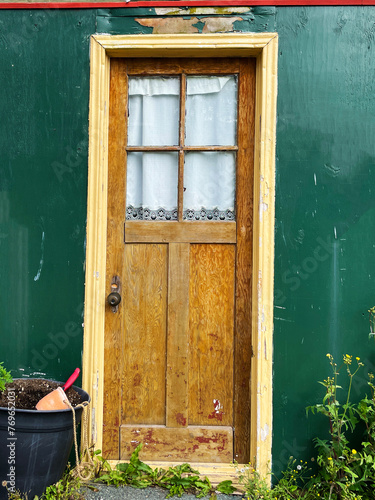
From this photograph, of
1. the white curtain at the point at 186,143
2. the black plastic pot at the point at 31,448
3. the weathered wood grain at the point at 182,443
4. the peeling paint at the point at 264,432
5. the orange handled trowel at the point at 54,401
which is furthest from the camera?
the white curtain at the point at 186,143

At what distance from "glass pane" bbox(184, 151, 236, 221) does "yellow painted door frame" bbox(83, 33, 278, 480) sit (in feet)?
0.59

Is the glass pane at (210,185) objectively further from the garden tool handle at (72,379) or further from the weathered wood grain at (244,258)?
the garden tool handle at (72,379)

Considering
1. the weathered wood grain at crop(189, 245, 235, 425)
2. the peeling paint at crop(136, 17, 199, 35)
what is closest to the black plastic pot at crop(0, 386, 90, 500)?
the weathered wood grain at crop(189, 245, 235, 425)

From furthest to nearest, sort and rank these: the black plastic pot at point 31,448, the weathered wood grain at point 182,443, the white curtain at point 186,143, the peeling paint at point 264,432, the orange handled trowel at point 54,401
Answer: the white curtain at point 186,143 → the weathered wood grain at point 182,443 → the peeling paint at point 264,432 → the orange handled trowel at point 54,401 → the black plastic pot at point 31,448

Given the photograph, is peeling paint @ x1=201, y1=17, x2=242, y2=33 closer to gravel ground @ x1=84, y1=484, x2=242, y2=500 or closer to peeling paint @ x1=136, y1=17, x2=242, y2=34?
peeling paint @ x1=136, y1=17, x2=242, y2=34

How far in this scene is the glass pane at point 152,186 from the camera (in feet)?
9.55

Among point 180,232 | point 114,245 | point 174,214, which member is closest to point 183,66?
point 174,214

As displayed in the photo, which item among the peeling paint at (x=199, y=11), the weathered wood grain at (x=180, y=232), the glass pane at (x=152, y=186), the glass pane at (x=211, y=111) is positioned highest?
the peeling paint at (x=199, y=11)

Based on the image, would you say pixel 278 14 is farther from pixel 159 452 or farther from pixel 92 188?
pixel 159 452

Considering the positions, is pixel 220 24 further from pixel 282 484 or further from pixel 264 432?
pixel 282 484

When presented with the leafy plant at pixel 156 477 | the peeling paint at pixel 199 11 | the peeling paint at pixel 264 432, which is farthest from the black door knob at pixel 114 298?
the peeling paint at pixel 199 11

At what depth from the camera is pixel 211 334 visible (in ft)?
9.34

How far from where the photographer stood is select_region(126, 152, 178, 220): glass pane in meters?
2.91

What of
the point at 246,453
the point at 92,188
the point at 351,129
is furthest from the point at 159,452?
the point at 351,129
